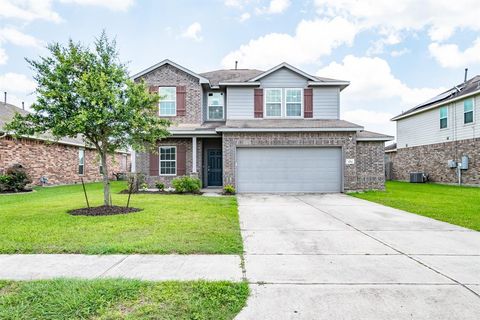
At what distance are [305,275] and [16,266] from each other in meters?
3.99

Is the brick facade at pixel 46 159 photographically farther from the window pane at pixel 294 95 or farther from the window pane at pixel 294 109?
the window pane at pixel 294 95

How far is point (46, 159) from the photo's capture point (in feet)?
57.4

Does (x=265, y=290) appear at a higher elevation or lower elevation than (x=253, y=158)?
lower

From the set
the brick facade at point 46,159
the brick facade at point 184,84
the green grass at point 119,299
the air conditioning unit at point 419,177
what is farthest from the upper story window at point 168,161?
the air conditioning unit at point 419,177

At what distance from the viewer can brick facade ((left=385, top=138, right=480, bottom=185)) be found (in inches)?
662

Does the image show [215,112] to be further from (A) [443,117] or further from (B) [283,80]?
(A) [443,117]

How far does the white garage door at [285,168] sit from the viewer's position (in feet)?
45.8

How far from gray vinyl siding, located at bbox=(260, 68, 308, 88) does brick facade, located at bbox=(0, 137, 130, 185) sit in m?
9.06

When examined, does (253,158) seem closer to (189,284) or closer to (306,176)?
(306,176)

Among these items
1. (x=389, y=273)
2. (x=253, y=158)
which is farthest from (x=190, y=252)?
(x=253, y=158)

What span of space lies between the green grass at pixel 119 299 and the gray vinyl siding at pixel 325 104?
44.6ft

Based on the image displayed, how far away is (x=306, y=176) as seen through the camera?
46.0 ft

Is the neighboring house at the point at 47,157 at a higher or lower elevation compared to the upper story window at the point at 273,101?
lower

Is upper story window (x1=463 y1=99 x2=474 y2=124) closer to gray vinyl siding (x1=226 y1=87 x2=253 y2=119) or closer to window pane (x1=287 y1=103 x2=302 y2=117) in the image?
window pane (x1=287 y1=103 x2=302 y2=117)
